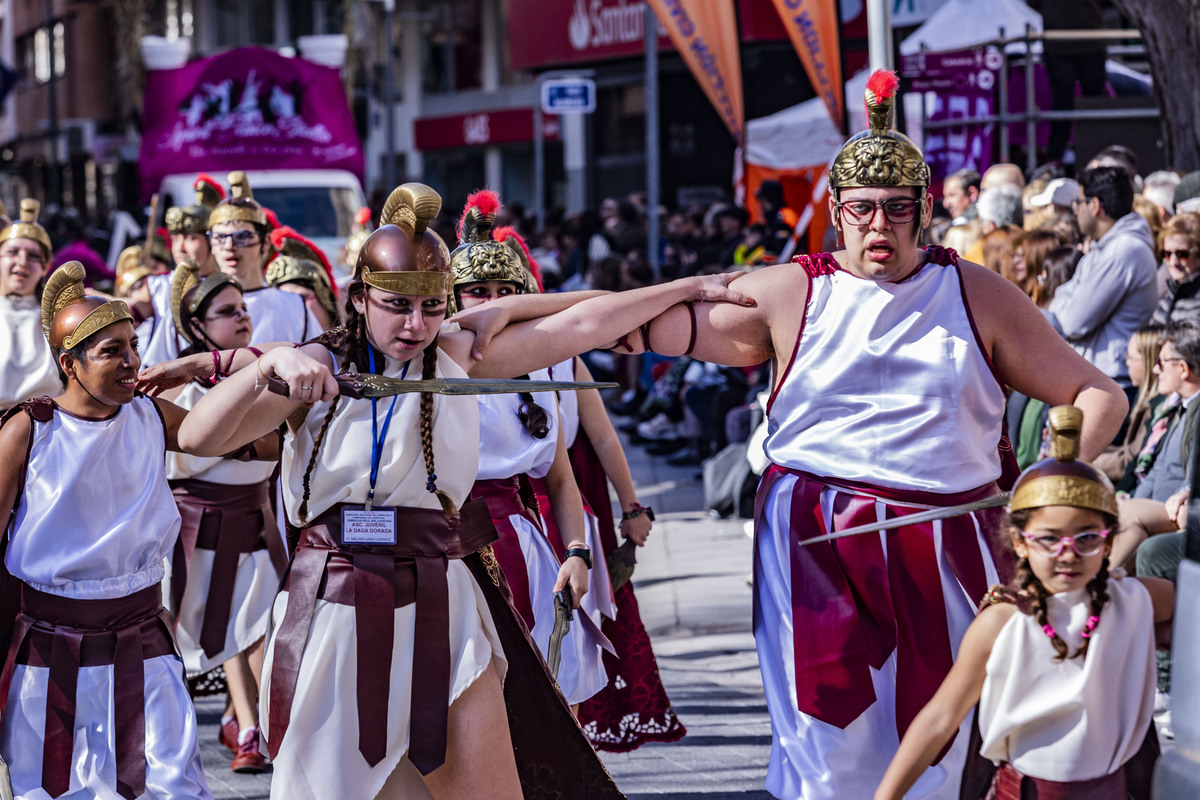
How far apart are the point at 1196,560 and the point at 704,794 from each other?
128 inches

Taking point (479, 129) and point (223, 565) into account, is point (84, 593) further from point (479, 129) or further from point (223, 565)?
point (479, 129)

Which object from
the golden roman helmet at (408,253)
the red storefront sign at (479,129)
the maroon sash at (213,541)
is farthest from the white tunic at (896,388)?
the red storefront sign at (479,129)

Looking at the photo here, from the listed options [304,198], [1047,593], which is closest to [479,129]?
[304,198]

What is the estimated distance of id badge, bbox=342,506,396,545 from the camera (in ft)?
12.4

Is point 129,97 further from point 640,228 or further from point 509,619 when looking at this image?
point 509,619

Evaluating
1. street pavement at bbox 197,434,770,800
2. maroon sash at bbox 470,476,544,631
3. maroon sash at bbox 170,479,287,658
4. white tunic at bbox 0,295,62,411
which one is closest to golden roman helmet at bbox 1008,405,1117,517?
maroon sash at bbox 470,476,544,631

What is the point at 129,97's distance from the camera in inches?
1556

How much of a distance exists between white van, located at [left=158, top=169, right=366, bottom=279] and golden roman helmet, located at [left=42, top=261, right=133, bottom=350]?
41.5ft

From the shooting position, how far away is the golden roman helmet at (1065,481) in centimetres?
307

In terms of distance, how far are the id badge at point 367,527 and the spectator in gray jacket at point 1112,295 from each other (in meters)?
5.12

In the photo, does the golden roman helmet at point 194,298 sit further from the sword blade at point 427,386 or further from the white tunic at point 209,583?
the sword blade at point 427,386

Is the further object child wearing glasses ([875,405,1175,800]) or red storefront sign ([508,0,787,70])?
red storefront sign ([508,0,787,70])

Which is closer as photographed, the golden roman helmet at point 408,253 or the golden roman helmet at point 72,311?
the golden roman helmet at point 408,253

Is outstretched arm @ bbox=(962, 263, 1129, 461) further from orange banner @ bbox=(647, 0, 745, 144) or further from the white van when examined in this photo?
the white van
